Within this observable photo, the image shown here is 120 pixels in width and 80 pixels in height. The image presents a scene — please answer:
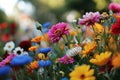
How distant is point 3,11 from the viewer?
8469 millimetres

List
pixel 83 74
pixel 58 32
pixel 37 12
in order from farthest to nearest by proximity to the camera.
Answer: pixel 37 12 < pixel 58 32 < pixel 83 74

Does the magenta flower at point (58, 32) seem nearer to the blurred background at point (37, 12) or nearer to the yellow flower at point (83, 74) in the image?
the yellow flower at point (83, 74)

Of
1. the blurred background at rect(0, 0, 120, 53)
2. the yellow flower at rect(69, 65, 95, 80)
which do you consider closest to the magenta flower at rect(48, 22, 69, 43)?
the yellow flower at rect(69, 65, 95, 80)

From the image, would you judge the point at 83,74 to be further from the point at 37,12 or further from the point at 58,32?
the point at 37,12

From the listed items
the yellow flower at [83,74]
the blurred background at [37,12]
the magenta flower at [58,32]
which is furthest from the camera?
the blurred background at [37,12]

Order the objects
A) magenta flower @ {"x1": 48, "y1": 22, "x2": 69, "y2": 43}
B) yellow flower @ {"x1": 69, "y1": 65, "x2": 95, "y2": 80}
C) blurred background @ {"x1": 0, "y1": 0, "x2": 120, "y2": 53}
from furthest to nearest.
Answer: blurred background @ {"x1": 0, "y1": 0, "x2": 120, "y2": 53} → magenta flower @ {"x1": 48, "y1": 22, "x2": 69, "y2": 43} → yellow flower @ {"x1": 69, "y1": 65, "x2": 95, "y2": 80}

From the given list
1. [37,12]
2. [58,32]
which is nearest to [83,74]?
[58,32]

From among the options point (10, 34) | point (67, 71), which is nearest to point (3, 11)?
point (10, 34)

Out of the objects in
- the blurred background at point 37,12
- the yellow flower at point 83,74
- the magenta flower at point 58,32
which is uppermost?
the blurred background at point 37,12

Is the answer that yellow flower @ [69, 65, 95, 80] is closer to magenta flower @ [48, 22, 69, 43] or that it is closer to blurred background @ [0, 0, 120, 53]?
magenta flower @ [48, 22, 69, 43]

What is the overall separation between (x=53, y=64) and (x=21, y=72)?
19 cm

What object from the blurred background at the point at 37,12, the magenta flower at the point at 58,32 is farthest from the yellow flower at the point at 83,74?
the blurred background at the point at 37,12

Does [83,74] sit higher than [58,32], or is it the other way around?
[58,32]

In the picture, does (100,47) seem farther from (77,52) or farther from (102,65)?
(102,65)
